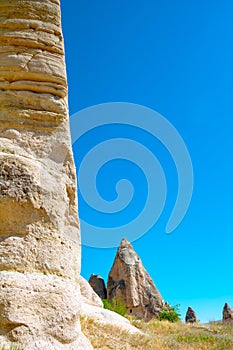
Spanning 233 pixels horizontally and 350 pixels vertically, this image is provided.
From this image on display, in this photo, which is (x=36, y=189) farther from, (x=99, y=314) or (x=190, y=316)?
(x=190, y=316)

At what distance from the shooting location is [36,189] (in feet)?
18.4

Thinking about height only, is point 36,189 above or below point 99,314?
below

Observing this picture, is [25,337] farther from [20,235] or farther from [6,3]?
[6,3]

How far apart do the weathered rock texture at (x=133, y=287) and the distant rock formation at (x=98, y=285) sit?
1.48ft

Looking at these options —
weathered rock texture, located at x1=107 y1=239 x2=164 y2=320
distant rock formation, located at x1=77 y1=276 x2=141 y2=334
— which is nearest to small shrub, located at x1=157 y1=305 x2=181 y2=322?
weathered rock texture, located at x1=107 y1=239 x2=164 y2=320

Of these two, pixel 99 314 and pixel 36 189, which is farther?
pixel 99 314

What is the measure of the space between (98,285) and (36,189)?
22207 mm

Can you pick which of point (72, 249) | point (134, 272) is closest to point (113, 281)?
point (134, 272)

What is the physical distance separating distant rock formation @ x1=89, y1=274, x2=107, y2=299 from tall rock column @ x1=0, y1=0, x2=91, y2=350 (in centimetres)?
2115

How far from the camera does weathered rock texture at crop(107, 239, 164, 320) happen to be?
25.4 meters

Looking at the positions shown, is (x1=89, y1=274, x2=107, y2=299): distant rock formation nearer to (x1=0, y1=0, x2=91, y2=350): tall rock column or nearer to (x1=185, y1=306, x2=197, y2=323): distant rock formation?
(x1=185, y1=306, x2=197, y2=323): distant rock formation

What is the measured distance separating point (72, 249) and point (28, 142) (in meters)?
1.48

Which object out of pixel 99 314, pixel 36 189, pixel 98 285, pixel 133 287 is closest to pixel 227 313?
pixel 133 287

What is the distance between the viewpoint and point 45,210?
568cm
